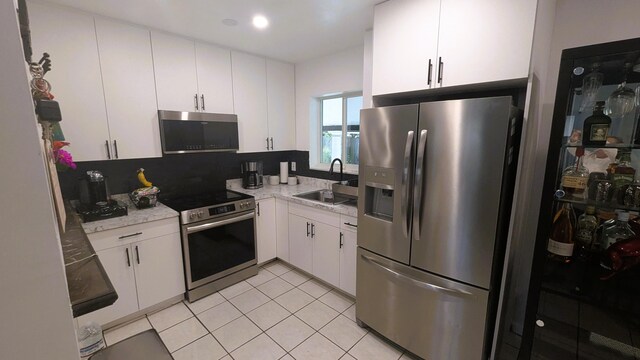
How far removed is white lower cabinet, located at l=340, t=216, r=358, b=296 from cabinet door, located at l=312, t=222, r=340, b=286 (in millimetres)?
57

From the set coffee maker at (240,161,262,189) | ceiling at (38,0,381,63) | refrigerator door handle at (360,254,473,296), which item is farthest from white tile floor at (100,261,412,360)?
ceiling at (38,0,381,63)

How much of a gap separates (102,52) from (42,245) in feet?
7.40

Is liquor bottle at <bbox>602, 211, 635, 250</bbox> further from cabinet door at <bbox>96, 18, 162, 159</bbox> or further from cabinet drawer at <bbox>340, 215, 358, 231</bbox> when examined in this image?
cabinet door at <bbox>96, 18, 162, 159</bbox>

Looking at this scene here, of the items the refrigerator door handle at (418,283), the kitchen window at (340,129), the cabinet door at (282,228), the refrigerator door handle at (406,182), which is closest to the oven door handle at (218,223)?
the cabinet door at (282,228)

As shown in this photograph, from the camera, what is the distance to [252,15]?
201cm

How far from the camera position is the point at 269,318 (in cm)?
222

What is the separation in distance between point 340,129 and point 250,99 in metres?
1.11

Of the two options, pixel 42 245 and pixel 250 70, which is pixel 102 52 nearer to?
pixel 250 70

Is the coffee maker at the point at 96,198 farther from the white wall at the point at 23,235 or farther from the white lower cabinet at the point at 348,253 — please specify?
the white wall at the point at 23,235

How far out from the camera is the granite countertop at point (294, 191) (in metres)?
2.41

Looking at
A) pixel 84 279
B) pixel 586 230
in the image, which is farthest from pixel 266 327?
pixel 586 230

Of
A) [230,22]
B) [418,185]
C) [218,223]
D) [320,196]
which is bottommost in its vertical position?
[218,223]

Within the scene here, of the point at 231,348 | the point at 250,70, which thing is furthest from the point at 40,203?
the point at 250,70

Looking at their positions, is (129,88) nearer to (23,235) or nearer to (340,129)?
(340,129)
